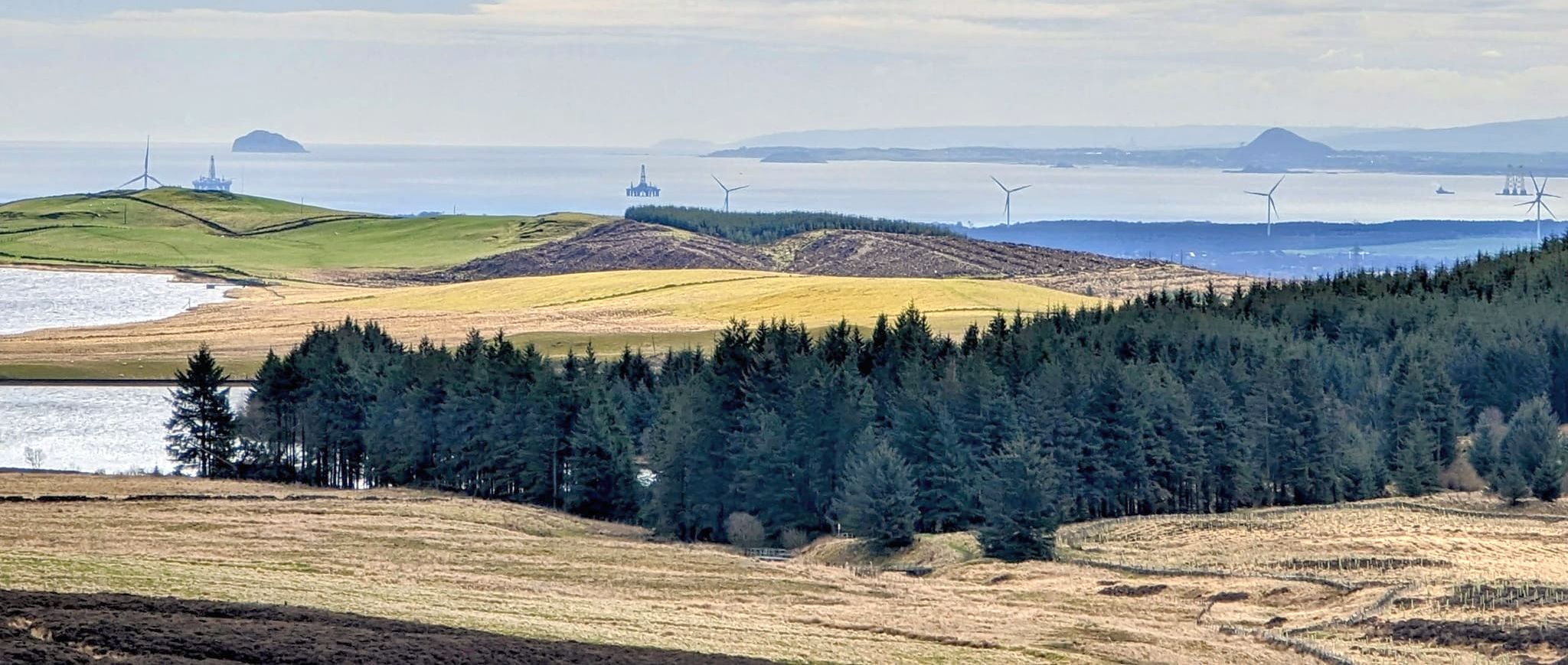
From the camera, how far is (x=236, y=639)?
123 ft

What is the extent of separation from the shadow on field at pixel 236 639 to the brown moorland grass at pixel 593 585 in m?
2.09

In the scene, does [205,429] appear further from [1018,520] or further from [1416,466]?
[1416,466]

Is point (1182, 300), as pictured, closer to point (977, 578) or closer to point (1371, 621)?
point (977, 578)

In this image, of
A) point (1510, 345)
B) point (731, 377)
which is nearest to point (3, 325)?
point (731, 377)

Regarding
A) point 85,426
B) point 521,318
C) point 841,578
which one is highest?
point 521,318

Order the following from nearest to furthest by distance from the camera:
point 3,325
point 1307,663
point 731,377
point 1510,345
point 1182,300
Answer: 1. point 1307,663
2. point 731,377
3. point 1510,345
4. point 1182,300
5. point 3,325

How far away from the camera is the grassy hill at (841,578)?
1829 inches

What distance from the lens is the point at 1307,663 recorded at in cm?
4641

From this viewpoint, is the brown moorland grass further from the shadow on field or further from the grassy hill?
the shadow on field

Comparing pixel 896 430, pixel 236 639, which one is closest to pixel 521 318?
pixel 896 430

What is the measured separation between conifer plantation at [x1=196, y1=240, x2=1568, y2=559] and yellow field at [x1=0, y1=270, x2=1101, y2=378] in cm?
4576

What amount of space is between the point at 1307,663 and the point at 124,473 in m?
66.3

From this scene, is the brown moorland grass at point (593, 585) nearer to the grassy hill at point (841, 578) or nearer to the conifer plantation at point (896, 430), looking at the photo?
the grassy hill at point (841, 578)

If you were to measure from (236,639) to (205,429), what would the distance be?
60.6 meters
